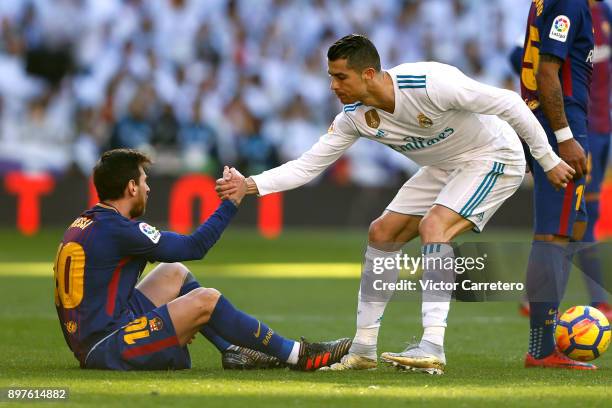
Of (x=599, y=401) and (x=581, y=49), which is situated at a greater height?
(x=581, y=49)

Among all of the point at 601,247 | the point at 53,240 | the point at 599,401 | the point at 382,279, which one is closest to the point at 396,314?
the point at 601,247

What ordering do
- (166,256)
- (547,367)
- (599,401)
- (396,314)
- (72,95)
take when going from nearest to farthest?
(599,401) → (166,256) → (547,367) → (396,314) → (72,95)

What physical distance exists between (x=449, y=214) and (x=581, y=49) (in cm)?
129

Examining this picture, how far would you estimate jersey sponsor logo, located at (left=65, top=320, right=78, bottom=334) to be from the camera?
6.15 meters

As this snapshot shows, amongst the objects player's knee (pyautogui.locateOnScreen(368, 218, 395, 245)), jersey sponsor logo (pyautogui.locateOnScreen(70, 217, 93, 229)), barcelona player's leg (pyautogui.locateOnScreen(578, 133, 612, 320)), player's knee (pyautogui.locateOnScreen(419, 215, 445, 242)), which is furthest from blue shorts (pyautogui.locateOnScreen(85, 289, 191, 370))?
barcelona player's leg (pyautogui.locateOnScreen(578, 133, 612, 320))

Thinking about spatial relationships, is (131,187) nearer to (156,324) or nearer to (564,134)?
(156,324)

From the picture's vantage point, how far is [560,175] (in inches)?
252

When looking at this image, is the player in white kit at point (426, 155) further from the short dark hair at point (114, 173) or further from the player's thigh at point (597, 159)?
the player's thigh at point (597, 159)

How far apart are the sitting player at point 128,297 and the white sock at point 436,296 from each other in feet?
2.01

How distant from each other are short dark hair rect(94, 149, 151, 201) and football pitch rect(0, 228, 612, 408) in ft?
2.94

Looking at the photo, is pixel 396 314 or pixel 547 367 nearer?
pixel 547 367

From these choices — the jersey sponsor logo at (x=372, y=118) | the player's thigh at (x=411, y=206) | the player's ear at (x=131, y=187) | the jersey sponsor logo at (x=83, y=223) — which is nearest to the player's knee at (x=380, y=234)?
the player's thigh at (x=411, y=206)

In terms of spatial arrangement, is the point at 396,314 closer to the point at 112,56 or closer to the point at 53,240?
the point at 53,240

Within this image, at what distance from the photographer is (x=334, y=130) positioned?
6762 mm
